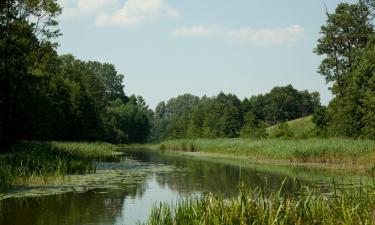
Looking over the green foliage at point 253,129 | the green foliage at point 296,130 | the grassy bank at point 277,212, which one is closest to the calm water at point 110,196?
the grassy bank at point 277,212

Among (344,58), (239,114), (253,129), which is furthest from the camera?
(239,114)

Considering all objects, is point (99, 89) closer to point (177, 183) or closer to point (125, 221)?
point (177, 183)

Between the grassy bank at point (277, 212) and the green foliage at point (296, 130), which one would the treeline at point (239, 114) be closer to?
the green foliage at point (296, 130)

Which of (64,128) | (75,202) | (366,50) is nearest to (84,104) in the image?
(64,128)

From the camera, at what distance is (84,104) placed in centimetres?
6794

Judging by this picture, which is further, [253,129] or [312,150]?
[253,129]

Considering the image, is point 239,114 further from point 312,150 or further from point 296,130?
point 312,150

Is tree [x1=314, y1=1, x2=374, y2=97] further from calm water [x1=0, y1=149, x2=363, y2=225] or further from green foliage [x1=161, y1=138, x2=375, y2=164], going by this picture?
calm water [x1=0, y1=149, x2=363, y2=225]

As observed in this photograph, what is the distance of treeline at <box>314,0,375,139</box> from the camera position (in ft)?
161

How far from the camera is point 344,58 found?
56.2 m

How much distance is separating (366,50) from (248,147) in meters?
17.1

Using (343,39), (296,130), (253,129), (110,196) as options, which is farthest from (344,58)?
(110,196)

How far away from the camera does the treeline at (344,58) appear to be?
161ft

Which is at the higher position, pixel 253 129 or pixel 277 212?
pixel 253 129
